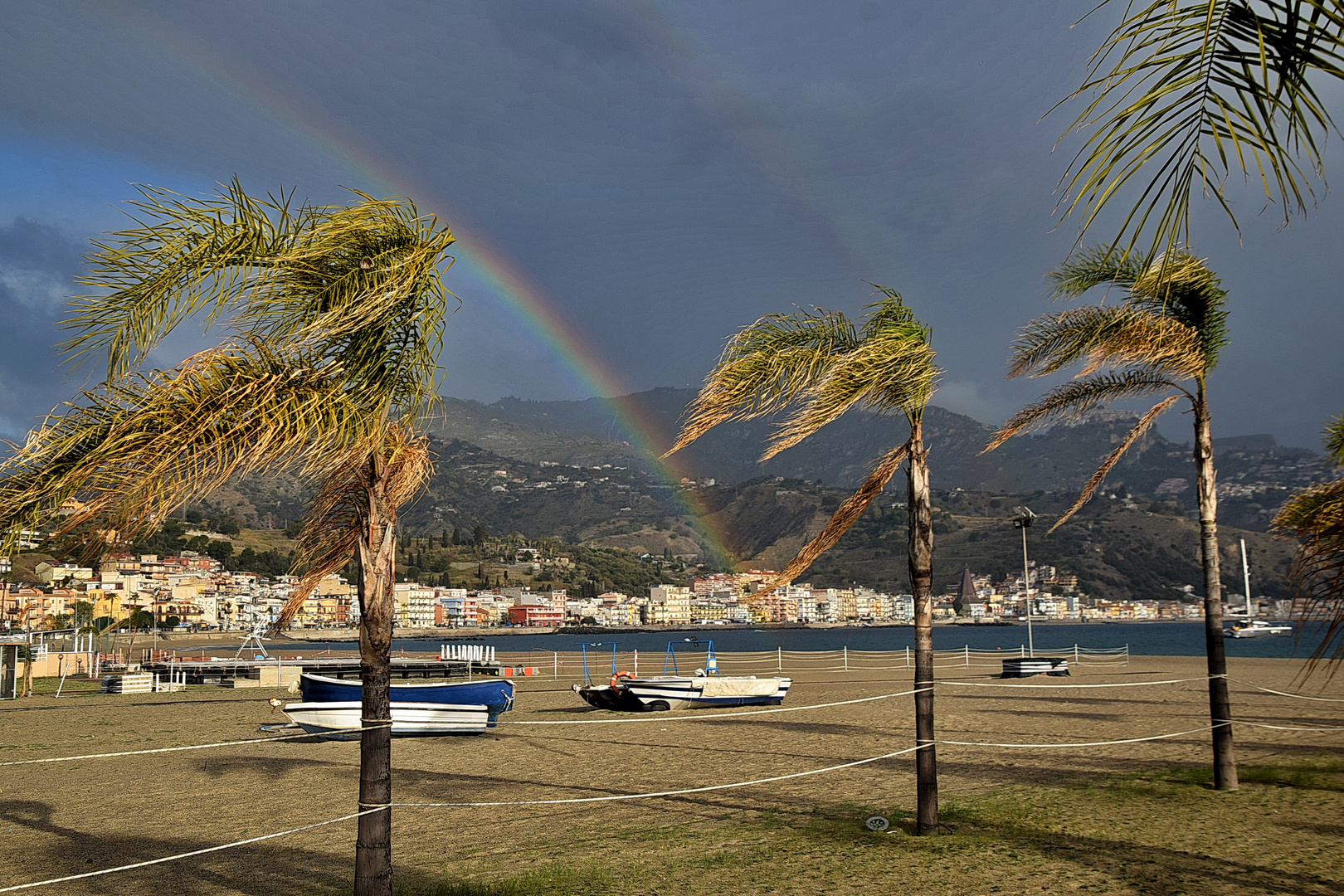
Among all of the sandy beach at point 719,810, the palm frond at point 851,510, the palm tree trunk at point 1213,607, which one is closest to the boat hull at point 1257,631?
the sandy beach at point 719,810

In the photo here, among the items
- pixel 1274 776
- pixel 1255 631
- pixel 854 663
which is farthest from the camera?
pixel 1255 631

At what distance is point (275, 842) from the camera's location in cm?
859

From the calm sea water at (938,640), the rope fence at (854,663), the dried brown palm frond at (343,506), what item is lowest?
the calm sea water at (938,640)

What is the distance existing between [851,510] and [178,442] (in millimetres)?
5673

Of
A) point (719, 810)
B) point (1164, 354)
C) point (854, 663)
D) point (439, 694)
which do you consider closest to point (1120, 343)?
point (1164, 354)

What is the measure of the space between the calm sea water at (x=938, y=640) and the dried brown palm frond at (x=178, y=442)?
2798 inches

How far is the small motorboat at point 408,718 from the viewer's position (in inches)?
628

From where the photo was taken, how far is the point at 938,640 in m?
126

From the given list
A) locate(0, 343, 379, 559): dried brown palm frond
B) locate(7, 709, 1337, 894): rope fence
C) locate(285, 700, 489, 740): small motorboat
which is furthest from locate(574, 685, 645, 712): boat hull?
locate(0, 343, 379, 559): dried brown palm frond

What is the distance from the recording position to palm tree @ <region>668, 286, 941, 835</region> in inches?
282

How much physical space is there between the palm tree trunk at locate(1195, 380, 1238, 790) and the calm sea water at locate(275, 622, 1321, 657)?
218ft

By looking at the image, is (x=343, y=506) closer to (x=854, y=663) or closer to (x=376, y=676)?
(x=376, y=676)

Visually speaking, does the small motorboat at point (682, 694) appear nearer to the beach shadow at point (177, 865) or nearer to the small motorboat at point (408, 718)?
the small motorboat at point (408, 718)

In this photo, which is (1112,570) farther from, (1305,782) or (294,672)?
(1305,782)
